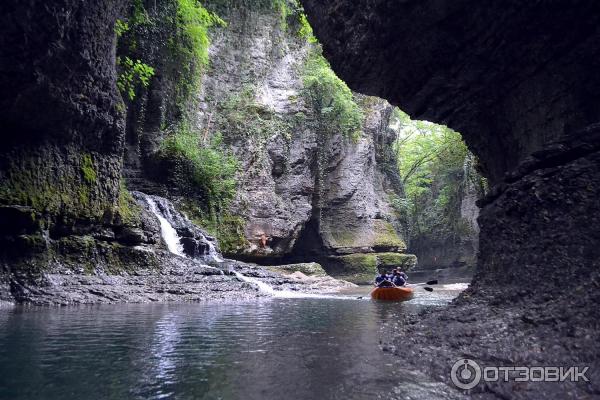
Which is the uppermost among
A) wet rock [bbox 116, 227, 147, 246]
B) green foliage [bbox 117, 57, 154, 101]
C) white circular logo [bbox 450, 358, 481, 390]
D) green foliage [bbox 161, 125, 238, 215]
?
green foliage [bbox 117, 57, 154, 101]

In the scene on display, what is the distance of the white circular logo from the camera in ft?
11.2

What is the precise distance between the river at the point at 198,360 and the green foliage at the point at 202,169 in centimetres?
1241

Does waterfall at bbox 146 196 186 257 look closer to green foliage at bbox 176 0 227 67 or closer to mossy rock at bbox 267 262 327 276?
mossy rock at bbox 267 262 327 276

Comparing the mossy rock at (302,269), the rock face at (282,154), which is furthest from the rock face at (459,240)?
the mossy rock at (302,269)

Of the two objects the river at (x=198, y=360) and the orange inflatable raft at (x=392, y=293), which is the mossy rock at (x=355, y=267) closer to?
the orange inflatable raft at (x=392, y=293)

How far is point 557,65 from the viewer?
658 centimetres

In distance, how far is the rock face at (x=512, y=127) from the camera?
4.36 metres

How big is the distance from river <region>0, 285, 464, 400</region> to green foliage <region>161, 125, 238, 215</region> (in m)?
12.4

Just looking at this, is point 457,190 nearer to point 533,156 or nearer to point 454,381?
point 533,156

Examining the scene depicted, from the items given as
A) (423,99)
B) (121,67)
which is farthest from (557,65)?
(121,67)

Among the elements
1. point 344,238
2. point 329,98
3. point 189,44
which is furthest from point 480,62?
point 329,98

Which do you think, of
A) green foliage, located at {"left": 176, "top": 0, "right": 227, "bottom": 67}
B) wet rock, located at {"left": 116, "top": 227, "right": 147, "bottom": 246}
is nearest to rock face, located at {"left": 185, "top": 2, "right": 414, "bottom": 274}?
green foliage, located at {"left": 176, "top": 0, "right": 227, "bottom": 67}

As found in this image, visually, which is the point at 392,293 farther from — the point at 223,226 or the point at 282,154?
the point at 282,154

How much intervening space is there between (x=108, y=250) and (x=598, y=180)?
1076cm
